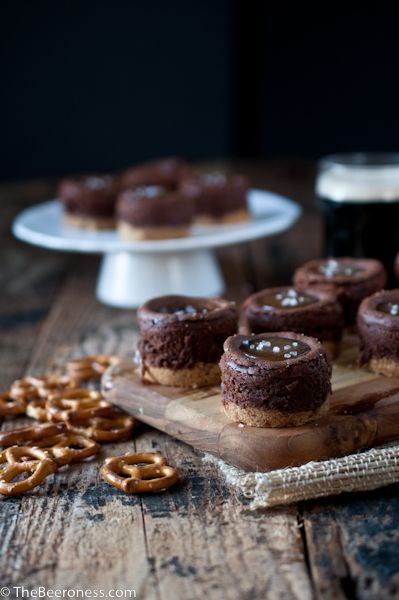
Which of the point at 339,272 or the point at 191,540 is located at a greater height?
the point at 339,272

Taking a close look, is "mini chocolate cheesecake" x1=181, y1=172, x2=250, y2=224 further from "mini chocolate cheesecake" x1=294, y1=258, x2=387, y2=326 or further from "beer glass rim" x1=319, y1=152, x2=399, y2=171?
"mini chocolate cheesecake" x1=294, y1=258, x2=387, y2=326

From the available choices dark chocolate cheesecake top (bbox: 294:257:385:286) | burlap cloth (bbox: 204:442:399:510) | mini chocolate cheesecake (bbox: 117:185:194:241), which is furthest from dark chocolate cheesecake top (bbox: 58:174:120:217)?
burlap cloth (bbox: 204:442:399:510)

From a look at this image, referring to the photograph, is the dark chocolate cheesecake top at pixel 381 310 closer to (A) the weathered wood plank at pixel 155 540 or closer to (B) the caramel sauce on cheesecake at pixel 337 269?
(B) the caramel sauce on cheesecake at pixel 337 269

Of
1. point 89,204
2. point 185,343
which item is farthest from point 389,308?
point 89,204

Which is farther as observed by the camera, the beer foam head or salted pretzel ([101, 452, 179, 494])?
the beer foam head

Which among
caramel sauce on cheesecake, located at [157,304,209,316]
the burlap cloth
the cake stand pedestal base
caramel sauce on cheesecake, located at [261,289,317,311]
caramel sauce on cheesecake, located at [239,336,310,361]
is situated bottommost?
the cake stand pedestal base

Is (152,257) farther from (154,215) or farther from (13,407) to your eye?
(13,407)

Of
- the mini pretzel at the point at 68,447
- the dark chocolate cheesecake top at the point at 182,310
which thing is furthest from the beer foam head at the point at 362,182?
the mini pretzel at the point at 68,447

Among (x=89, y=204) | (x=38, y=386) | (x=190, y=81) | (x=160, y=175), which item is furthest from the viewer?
(x=190, y=81)
